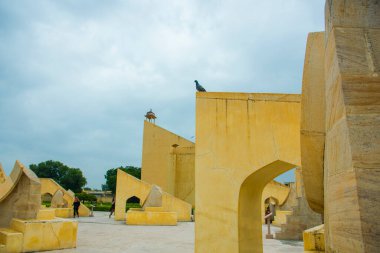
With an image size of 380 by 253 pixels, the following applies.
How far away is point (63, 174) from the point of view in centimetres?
5078

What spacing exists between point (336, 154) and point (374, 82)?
16.8 inches

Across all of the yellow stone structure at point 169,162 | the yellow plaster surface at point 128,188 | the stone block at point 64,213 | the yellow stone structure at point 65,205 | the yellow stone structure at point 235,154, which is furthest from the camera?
the yellow stone structure at point 169,162

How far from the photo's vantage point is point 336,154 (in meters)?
1.68

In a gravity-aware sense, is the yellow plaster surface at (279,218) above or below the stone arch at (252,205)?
below

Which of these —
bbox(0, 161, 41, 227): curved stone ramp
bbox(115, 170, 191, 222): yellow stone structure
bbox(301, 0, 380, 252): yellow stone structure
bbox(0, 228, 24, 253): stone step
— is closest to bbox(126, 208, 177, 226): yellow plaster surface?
bbox(115, 170, 191, 222): yellow stone structure

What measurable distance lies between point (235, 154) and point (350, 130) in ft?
13.3

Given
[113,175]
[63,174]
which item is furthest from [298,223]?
[63,174]

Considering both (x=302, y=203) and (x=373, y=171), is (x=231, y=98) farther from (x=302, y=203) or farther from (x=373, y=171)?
(x=302, y=203)

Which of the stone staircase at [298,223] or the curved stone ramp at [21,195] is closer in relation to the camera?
the curved stone ramp at [21,195]

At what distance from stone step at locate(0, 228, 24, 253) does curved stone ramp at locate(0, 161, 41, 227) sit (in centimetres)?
74

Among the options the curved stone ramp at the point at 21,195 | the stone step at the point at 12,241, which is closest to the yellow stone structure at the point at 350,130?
the stone step at the point at 12,241

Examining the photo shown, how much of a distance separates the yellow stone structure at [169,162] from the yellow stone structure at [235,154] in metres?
20.2

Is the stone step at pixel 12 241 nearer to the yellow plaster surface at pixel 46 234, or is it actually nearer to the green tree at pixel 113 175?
the yellow plaster surface at pixel 46 234

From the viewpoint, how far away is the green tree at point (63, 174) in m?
48.8
